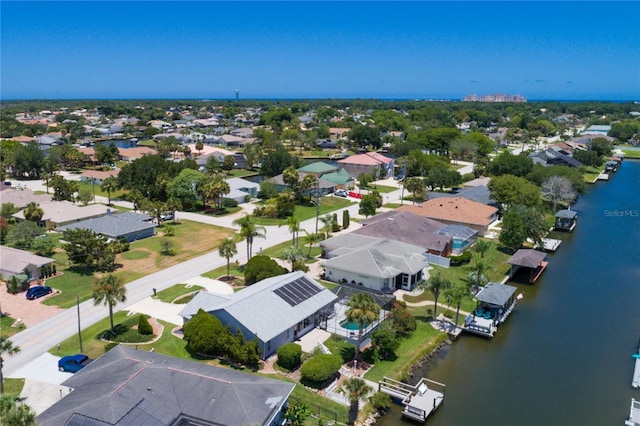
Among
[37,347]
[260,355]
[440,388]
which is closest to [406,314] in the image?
[440,388]

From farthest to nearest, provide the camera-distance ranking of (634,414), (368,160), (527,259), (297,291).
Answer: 1. (368,160)
2. (527,259)
3. (297,291)
4. (634,414)

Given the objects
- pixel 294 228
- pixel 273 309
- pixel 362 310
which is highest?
pixel 362 310

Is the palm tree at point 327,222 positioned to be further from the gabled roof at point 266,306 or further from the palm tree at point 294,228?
the gabled roof at point 266,306

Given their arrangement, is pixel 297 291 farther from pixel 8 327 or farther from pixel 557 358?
pixel 8 327

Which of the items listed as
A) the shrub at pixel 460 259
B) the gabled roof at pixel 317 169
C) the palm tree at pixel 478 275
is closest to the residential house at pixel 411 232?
the shrub at pixel 460 259

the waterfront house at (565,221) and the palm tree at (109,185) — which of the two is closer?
the waterfront house at (565,221)

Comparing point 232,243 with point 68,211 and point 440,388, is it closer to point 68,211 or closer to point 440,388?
point 440,388

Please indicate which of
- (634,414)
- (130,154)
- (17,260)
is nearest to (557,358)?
(634,414)
